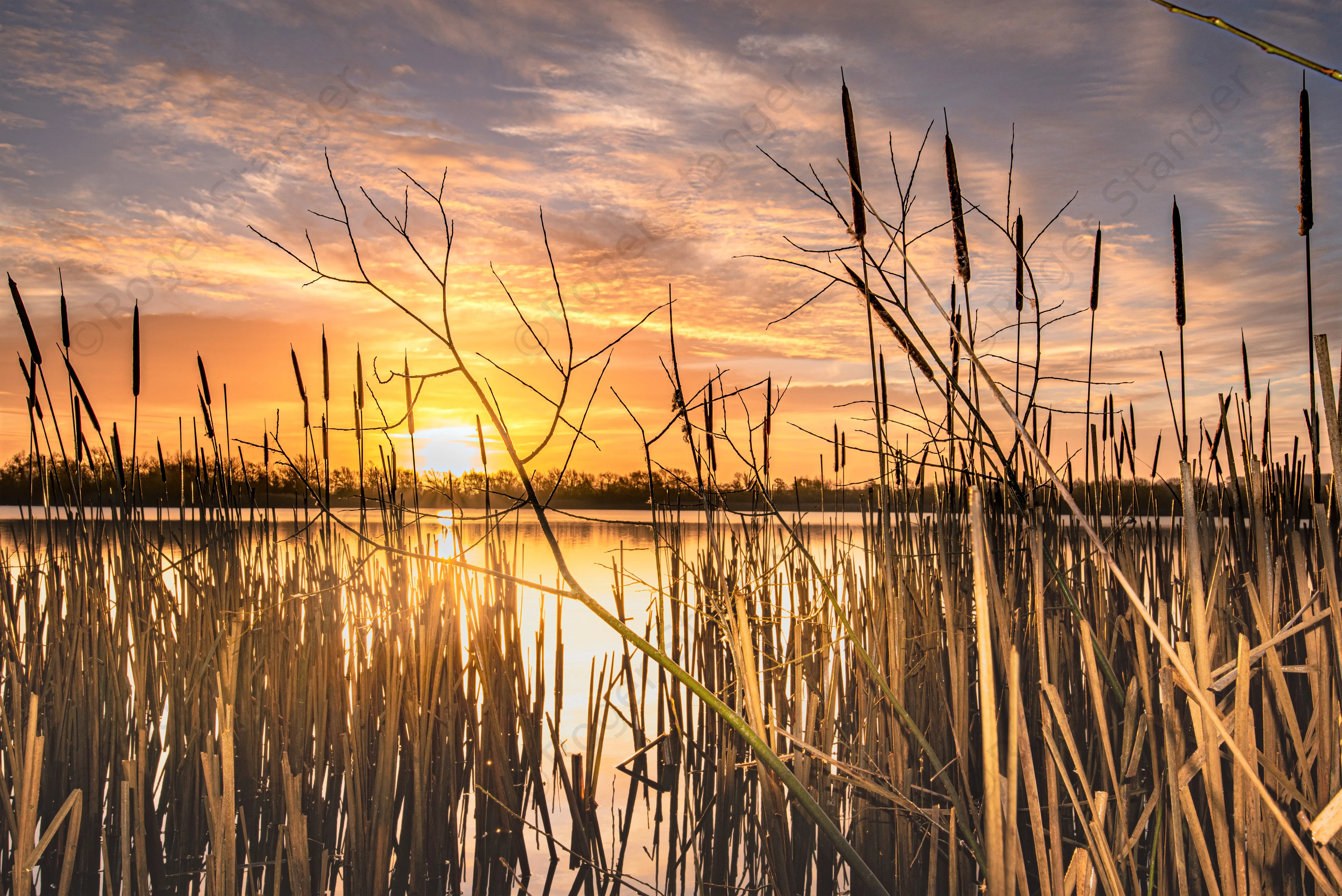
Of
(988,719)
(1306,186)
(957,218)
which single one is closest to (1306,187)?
(1306,186)

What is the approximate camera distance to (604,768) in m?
3.41

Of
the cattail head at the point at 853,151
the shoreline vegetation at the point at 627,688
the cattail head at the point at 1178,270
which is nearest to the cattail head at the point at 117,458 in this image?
the shoreline vegetation at the point at 627,688

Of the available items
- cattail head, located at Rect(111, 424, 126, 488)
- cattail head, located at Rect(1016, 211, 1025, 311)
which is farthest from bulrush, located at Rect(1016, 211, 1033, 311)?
cattail head, located at Rect(111, 424, 126, 488)

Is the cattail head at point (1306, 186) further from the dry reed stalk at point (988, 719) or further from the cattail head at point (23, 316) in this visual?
the cattail head at point (23, 316)

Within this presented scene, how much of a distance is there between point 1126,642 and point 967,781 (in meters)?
1.53

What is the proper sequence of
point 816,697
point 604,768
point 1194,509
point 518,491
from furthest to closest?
point 518,491
point 604,768
point 816,697
point 1194,509

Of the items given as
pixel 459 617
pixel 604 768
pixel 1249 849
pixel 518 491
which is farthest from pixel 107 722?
pixel 518 491

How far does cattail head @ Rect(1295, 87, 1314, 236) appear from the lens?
212cm

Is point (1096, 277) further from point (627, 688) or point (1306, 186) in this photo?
point (627, 688)

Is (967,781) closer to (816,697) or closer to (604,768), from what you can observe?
(816,697)

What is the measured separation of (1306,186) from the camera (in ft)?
7.09

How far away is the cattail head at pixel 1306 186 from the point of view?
212 cm

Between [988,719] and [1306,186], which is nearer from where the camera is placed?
[988,719]

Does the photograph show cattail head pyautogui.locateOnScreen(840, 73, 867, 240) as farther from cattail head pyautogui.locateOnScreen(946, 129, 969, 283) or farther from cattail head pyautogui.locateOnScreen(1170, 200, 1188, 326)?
cattail head pyautogui.locateOnScreen(1170, 200, 1188, 326)
